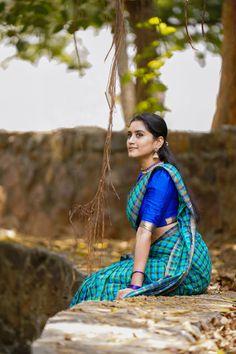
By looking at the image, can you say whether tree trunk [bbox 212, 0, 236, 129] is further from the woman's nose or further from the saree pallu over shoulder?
the saree pallu over shoulder

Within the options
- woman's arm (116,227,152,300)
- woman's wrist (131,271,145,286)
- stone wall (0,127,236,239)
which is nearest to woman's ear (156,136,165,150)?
woman's arm (116,227,152,300)

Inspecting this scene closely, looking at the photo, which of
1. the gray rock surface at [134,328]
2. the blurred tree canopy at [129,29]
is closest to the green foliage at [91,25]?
the blurred tree canopy at [129,29]

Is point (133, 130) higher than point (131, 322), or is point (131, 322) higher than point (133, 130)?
point (133, 130)

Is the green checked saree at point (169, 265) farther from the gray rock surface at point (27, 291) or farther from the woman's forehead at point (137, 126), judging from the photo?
the gray rock surface at point (27, 291)

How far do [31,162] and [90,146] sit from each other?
2.55 feet

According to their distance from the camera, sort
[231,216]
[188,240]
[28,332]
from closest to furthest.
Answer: [188,240] → [28,332] → [231,216]

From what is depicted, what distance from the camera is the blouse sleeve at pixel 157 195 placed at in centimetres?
447

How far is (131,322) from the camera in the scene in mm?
3557

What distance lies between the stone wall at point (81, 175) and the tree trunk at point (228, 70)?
20cm

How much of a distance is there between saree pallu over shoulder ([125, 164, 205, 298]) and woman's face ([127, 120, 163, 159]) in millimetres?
127

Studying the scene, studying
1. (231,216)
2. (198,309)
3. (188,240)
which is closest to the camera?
(198,309)

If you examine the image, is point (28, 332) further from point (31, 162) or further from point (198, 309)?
point (198, 309)

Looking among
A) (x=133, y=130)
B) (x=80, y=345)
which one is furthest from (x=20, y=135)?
(x=80, y=345)

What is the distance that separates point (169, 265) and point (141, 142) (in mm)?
701
